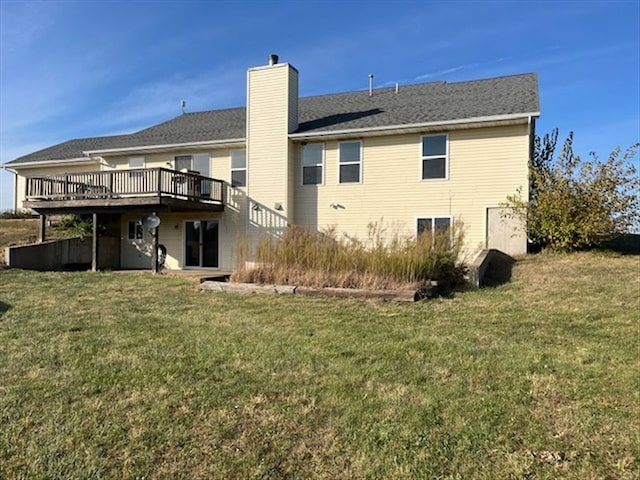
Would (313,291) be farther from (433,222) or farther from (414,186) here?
(414,186)

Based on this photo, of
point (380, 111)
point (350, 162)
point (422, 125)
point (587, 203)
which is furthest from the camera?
point (380, 111)

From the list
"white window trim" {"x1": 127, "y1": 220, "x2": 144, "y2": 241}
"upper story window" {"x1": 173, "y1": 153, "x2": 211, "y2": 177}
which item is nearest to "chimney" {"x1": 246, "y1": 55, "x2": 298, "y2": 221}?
"upper story window" {"x1": 173, "y1": 153, "x2": 211, "y2": 177}

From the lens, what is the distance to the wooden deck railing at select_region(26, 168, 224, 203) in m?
14.4

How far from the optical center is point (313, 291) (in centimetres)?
827

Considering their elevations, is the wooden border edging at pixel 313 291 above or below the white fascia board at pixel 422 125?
below

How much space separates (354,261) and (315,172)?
6615mm

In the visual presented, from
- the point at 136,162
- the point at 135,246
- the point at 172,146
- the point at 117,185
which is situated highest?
the point at 172,146

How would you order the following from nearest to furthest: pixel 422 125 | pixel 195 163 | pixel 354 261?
pixel 354 261 → pixel 422 125 → pixel 195 163

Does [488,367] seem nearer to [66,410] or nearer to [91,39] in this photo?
[66,410]

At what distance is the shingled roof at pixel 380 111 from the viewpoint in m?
13.2

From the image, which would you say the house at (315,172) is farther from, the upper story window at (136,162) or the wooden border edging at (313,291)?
the wooden border edging at (313,291)

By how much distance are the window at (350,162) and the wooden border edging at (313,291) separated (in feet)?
21.2

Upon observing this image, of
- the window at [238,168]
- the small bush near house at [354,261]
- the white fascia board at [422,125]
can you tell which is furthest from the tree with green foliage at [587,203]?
the window at [238,168]

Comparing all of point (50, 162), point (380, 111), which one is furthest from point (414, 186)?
point (50, 162)
